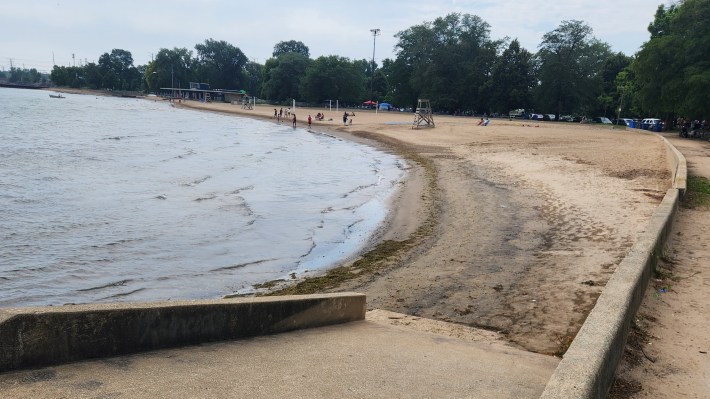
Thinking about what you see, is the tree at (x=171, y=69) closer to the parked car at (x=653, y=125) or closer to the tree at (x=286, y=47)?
the tree at (x=286, y=47)

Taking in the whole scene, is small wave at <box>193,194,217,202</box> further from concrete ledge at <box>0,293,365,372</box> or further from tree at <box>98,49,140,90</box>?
tree at <box>98,49,140,90</box>

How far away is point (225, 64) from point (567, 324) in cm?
16061

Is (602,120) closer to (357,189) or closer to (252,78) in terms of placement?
(357,189)

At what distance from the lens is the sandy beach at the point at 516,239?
24.6 feet

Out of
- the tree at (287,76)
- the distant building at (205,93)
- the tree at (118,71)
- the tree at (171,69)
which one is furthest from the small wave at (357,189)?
the tree at (118,71)

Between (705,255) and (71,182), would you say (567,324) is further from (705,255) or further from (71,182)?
(71,182)

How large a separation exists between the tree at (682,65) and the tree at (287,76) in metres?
86.2

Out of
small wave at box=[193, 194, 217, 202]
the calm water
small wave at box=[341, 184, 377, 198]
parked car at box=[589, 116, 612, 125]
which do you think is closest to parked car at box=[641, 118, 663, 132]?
parked car at box=[589, 116, 612, 125]

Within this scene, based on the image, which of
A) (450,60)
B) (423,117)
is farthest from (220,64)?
(423,117)

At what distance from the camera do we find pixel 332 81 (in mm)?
107000

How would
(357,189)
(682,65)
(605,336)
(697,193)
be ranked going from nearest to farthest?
(605,336) < (697,193) < (357,189) < (682,65)

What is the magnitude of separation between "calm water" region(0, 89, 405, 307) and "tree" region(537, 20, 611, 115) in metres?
53.9

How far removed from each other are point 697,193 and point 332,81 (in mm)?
97539

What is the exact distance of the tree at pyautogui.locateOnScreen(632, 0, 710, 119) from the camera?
114 feet
